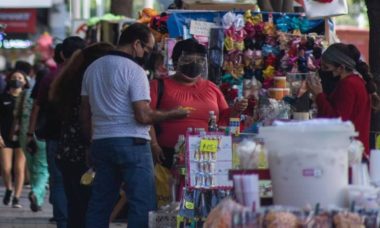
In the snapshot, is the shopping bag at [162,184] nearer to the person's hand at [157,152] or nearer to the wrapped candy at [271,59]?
the person's hand at [157,152]

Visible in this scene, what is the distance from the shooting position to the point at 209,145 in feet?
28.6

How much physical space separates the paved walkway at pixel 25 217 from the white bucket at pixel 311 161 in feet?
22.6

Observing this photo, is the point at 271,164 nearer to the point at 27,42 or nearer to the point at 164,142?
the point at 164,142

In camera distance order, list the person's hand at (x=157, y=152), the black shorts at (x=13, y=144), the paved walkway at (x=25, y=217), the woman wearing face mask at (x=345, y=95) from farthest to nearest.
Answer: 1. the black shorts at (x=13, y=144)
2. the paved walkway at (x=25, y=217)
3. the person's hand at (x=157, y=152)
4. the woman wearing face mask at (x=345, y=95)

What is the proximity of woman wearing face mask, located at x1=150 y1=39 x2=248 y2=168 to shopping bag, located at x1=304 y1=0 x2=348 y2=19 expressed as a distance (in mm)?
1920

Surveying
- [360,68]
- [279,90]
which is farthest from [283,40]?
[360,68]

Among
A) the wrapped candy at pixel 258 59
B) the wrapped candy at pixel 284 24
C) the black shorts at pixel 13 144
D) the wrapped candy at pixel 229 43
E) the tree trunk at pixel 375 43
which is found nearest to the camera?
the tree trunk at pixel 375 43

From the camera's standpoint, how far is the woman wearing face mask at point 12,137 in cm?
1490

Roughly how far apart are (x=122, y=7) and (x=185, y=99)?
445 inches

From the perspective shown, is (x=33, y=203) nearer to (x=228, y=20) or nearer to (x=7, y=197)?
(x=7, y=197)

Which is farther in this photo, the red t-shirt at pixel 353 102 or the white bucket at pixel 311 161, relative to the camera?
the red t-shirt at pixel 353 102

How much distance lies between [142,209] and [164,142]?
3.56 feet

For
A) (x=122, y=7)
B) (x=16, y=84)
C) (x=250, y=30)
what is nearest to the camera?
(x=250, y=30)

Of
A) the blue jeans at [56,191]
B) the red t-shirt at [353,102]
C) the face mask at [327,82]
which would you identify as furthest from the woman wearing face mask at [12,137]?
the red t-shirt at [353,102]
